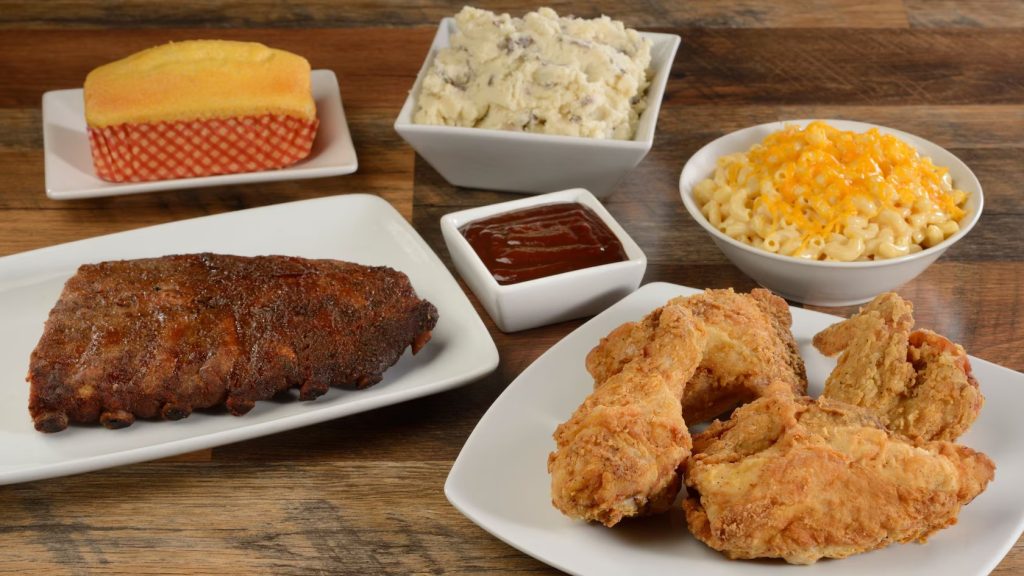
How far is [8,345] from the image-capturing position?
10.2ft

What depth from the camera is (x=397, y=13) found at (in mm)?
5305

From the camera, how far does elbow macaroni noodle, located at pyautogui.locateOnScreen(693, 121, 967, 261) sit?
3205mm

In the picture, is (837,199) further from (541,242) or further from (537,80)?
(537,80)

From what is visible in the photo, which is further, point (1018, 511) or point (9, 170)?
point (9, 170)

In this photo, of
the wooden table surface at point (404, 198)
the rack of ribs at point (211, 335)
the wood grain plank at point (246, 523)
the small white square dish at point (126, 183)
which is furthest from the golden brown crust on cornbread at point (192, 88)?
the wood grain plank at point (246, 523)

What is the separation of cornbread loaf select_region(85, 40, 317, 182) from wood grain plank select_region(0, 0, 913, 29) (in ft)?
4.43

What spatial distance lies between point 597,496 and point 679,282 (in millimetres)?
1427

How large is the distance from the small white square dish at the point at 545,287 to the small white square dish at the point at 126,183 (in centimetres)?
77

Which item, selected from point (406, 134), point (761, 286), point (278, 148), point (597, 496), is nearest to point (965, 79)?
point (761, 286)

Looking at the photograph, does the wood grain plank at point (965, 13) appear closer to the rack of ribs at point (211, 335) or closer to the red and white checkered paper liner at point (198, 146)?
the red and white checkered paper liner at point (198, 146)

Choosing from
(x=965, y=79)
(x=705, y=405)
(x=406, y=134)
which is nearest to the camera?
(x=705, y=405)

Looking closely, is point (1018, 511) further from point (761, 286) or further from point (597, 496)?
point (761, 286)

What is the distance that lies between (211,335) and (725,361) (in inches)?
53.2

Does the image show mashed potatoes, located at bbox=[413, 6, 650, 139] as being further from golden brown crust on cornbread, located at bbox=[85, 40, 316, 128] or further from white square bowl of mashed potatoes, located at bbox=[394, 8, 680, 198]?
golden brown crust on cornbread, located at bbox=[85, 40, 316, 128]
